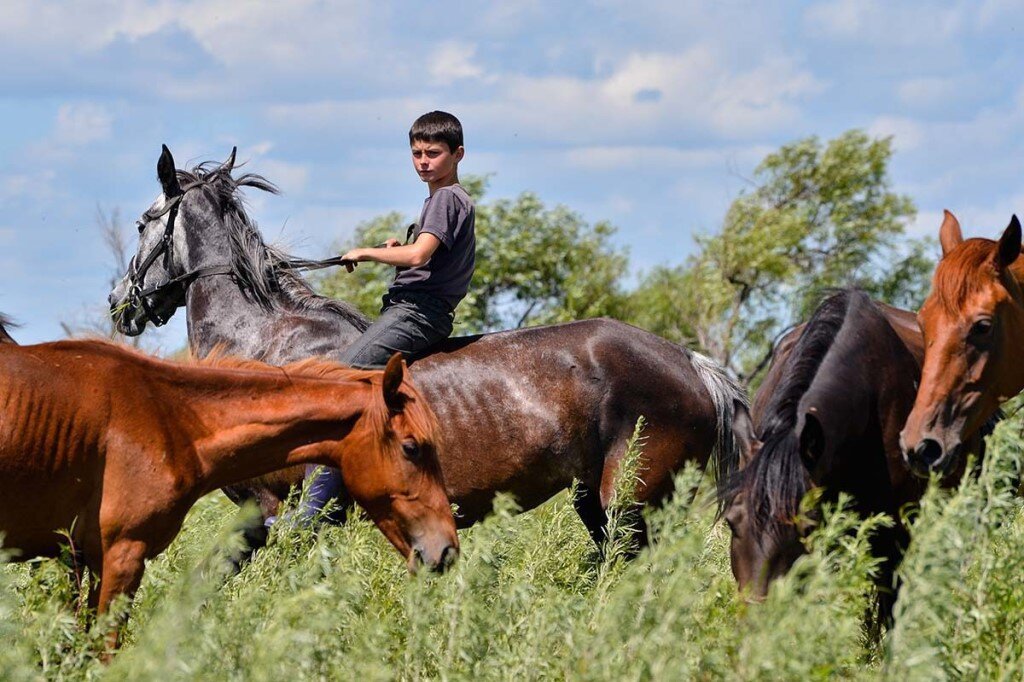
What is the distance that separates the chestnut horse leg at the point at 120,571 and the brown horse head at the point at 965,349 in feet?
10.3

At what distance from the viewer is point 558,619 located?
Result: 14.1 feet

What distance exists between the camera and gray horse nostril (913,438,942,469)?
5516 mm

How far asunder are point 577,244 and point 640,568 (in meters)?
27.9

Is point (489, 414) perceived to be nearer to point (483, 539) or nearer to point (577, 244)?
point (483, 539)

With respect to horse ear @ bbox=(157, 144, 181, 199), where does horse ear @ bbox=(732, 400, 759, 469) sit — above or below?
below

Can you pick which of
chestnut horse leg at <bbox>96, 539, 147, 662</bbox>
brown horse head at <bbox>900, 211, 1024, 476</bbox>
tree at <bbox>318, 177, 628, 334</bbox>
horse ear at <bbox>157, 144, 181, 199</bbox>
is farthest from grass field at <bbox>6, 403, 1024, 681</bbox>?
tree at <bbox>318, 177, 628, 334</bbox>

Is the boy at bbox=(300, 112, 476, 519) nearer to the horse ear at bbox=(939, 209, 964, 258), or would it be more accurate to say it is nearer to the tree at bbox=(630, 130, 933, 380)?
the horse ear at bbox=(939, 209, 964, 258)

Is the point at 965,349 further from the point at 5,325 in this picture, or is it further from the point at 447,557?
the point at 5,325

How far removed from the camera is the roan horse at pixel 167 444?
519cm

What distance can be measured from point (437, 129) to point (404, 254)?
810 millimetres

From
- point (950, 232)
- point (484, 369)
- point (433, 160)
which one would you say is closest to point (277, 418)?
point (484, 369)

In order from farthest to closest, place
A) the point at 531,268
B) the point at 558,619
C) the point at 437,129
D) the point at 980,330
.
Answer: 1. the point at 531,268
2. the point at 437,129
3. the point at 980,330
4. the point at 558,619

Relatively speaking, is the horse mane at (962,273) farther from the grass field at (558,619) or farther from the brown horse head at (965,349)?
the grass field at (558,619)

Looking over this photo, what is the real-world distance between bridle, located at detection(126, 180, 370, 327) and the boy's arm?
0.77m
